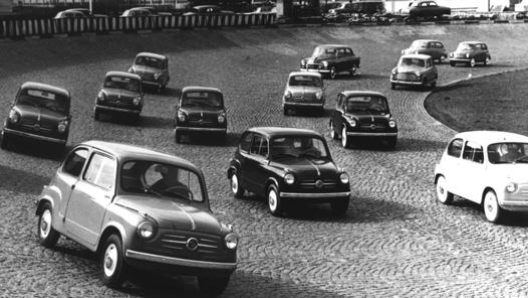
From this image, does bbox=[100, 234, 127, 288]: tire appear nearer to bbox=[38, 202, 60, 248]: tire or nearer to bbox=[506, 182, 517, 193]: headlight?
bbox=[38, 202, 60, 248]: tire

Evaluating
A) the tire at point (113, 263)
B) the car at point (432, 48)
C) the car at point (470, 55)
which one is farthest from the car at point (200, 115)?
the car at point (470, 55)

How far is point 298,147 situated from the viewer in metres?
18.7

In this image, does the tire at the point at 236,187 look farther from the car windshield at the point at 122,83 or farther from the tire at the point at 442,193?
the car windshield at the point at 122,83

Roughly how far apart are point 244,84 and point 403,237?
2483 centimetres

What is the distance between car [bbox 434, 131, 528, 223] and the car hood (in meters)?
7.62

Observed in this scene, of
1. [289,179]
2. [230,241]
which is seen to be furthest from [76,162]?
[289,179]

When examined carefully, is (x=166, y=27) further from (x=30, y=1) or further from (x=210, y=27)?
(x=30, y=1)

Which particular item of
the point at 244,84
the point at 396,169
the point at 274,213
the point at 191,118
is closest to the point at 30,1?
the point at 244,84

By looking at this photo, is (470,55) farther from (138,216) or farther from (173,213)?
(138,216)

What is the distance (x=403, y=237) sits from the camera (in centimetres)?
1648

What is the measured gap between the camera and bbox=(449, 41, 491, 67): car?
50250mm

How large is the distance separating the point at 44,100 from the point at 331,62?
21.9 meters

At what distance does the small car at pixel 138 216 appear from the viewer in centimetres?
1098

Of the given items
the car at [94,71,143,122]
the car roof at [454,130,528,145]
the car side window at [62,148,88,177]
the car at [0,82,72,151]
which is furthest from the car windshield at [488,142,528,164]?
the car at [94,71,143,122]
